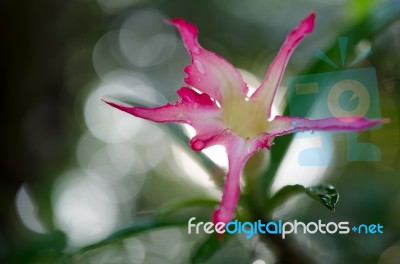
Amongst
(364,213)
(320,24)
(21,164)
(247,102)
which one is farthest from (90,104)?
(247,102)

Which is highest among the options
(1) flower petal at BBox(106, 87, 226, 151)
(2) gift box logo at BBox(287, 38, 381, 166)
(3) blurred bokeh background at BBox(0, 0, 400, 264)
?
(1) flower petal at BBox(106, 87, 226, 151)

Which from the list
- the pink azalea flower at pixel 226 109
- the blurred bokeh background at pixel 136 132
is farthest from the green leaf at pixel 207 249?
the pink azalea flower at pixel 226 109

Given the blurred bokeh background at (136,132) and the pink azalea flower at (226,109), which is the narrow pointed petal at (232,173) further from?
the blurred bokeh background at (136,132)

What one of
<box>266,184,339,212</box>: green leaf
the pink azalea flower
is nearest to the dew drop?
the pink azalea flower

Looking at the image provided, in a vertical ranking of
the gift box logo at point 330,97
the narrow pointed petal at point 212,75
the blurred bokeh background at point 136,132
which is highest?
the narrow pointed petal at point 212,75

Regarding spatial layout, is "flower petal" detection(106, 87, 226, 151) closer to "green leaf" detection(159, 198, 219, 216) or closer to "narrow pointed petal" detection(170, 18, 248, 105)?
"narrow pointed petal" detection(170, 18, 248, 105)

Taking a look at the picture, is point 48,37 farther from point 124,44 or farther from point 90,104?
point 124,44
